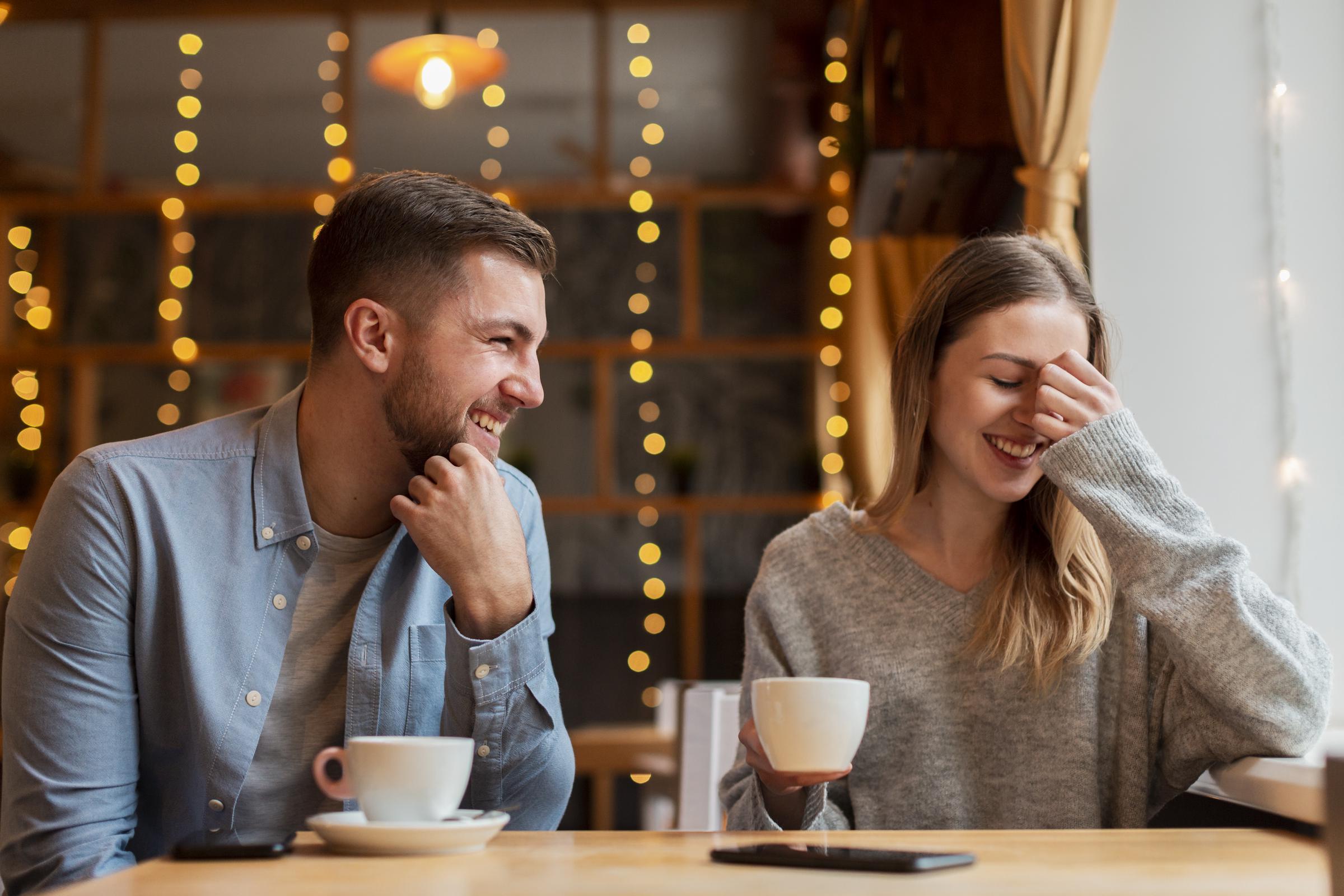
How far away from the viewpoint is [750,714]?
131cm

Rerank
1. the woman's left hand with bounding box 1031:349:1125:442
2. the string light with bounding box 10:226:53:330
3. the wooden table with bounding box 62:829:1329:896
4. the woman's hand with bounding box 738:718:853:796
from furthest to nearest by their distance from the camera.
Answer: the string light with bounding box 10:226:53:330
the woman's left hand with bounding box 1031:349:1125:442
the woman's hand with bounding box 738:718:853:796
the wooden table with bounding box 62:829:1329:896

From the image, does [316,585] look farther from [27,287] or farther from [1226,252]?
[27,287]

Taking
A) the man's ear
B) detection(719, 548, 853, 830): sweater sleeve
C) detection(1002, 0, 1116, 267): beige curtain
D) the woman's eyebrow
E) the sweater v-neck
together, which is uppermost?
detection(1002, 0, 1116, 267): beige curtain

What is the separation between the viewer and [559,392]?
4.68m

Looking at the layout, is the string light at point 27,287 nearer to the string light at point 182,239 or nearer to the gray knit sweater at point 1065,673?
the string light at point 182,239

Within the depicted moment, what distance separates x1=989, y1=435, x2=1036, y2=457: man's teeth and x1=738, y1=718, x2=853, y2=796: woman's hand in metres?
0.46

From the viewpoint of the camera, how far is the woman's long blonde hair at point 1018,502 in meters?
1.32

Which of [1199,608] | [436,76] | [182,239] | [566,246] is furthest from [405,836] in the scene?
[182,239]

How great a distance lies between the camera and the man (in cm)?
115

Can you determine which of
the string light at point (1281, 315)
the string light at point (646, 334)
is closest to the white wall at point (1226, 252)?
the string light at point (1281, 315)

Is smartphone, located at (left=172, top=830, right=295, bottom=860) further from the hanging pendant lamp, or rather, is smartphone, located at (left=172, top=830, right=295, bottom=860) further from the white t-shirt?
the hanging pendant lamp

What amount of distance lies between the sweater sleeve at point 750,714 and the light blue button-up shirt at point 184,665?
0.19 m

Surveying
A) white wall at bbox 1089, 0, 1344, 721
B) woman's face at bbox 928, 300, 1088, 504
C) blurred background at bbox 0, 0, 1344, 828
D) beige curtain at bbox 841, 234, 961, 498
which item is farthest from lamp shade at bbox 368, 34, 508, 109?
woman's face at bbox 928, 300, 1088, 504

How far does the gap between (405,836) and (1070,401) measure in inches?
32.1
